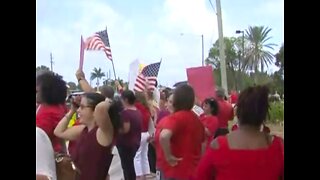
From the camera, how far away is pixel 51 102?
14.4 feet

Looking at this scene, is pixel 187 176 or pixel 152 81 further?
pixel 152 81

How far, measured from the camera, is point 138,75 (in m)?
8.67

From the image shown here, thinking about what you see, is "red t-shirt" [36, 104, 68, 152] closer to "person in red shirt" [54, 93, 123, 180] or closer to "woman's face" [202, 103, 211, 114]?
"person in red shirt" [54, 93, 123, 180]

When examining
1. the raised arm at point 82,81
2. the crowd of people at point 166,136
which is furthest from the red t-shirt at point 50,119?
the raised arm at point 82,81

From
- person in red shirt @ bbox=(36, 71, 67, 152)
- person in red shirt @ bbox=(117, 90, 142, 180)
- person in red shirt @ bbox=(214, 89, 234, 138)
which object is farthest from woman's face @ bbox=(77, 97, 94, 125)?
person in red shirt @ bbox=(214, 89, 234, 138)

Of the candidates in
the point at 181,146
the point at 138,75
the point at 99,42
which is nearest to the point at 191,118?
the point at 181,146

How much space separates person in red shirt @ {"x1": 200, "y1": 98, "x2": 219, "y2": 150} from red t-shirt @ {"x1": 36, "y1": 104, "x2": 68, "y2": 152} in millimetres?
2646

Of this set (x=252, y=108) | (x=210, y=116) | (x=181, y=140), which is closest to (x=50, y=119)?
(x=181, y=140)

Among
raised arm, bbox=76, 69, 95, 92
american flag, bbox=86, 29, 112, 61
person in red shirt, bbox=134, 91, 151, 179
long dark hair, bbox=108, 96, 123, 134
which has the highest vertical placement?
american flag, bbox=86, 29, 112, 61

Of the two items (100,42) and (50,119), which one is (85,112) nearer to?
(50,119)

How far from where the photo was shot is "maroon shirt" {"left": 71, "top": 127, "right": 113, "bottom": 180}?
380 centimetres

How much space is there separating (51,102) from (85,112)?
0.98ft
